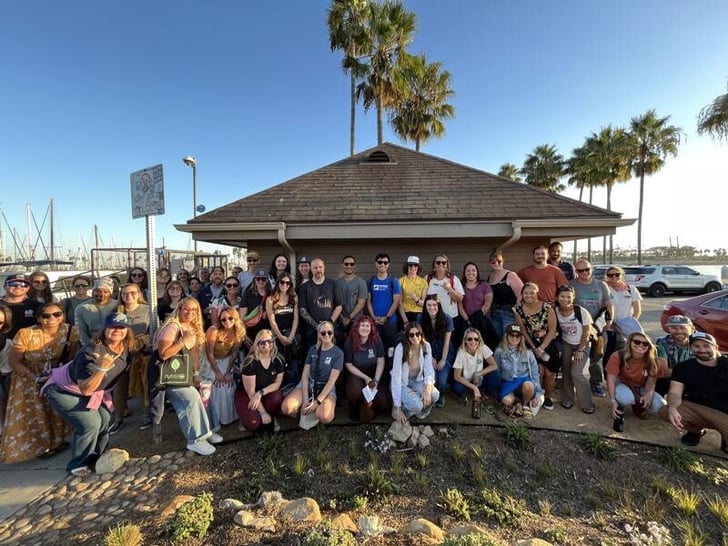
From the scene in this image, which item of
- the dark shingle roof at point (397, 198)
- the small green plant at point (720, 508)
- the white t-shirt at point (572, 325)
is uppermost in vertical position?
the dark shingle roof at point (397, 198)

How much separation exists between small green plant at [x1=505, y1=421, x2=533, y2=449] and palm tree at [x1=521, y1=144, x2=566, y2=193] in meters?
28.7

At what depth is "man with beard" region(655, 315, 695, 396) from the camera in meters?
3.54

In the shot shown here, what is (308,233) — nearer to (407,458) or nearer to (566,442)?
(407,458)

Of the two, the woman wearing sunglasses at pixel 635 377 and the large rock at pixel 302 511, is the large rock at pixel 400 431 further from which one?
the woman wearing sunglasses at pixel 635 377

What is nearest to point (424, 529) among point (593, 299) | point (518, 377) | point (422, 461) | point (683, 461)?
point (422, 461)

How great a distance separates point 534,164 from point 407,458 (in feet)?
102

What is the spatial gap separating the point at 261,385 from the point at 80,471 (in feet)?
5.57

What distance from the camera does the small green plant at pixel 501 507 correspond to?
2.37 metres

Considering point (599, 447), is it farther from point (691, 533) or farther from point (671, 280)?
point (671, 280)

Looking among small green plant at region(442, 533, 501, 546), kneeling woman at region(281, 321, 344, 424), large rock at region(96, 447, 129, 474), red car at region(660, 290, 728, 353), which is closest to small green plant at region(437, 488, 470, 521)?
small green plant at region(442, 533, 501, 546)

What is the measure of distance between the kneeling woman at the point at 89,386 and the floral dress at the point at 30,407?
0.45 meters

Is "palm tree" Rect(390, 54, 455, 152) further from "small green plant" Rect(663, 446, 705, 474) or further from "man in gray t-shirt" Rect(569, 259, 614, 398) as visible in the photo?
"small green plant" Rect(663, 446, 705, 474)

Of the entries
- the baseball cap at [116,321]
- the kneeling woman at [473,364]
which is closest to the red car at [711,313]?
the kneeling woman at [473,364]

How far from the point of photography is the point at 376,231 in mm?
5219
